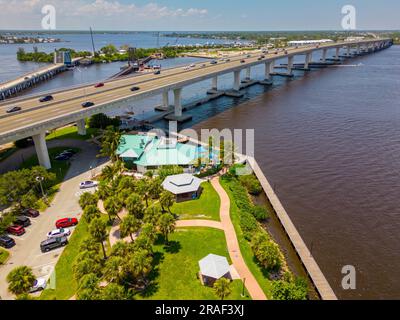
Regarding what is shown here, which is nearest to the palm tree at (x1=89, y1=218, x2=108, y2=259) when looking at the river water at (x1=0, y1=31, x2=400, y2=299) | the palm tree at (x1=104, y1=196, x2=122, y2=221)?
the palm tree at (x1=104, y1=196, x2=122, y2=221)

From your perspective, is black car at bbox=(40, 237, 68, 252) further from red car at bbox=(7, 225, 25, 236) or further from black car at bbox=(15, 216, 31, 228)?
black car at bbox=(15, 216, 31, 228)

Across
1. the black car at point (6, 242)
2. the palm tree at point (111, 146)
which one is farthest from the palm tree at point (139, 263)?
the palm tree at point (111, 146)

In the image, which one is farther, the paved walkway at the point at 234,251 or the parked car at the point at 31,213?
the parked car at the point at 31,213

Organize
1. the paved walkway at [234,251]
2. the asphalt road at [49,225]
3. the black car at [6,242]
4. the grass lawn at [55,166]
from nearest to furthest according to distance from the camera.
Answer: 1. the paved walkway at [234,251]
2. the asphalt road at [49,225]
3. the black car at [6,242]
4. the grass lawn at [55,166]

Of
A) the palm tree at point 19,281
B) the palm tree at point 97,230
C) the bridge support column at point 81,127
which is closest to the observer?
the palm tree at point 19,281

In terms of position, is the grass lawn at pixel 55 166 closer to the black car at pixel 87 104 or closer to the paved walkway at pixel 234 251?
the black car at pixel 87 104

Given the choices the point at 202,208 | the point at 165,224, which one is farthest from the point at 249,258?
the point at 202,208
